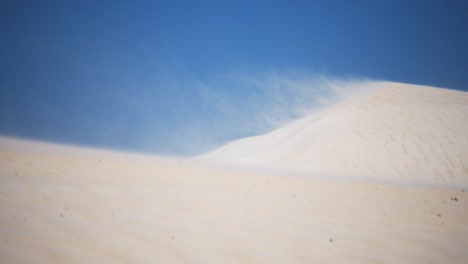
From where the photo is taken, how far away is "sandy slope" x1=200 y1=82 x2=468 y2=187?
21.5 metres

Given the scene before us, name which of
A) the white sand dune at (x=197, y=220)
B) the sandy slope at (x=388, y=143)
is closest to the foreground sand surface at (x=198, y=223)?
the white sand dune at (x=197, y=220)

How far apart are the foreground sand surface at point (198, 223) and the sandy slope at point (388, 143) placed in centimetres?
1340

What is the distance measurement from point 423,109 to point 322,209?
2986cm

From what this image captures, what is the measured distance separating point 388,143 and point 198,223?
24.8 meters

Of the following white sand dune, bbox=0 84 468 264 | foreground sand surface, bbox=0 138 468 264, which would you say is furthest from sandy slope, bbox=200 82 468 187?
foreground sand surface, bbox=0 138 468 264

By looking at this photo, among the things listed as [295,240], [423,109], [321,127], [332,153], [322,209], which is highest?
[423,109]

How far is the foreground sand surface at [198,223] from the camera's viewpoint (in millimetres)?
3338

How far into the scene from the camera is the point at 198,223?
14.6 feet

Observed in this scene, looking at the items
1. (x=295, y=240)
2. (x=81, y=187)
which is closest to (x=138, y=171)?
(x=81, y=187)

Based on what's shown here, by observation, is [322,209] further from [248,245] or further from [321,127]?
[321,127]

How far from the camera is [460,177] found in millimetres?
19969

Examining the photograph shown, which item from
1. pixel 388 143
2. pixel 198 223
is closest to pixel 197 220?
pixel 198 223

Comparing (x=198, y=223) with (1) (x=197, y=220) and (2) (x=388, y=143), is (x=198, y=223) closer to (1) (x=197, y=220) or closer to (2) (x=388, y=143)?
(1) (x=197, y=220)

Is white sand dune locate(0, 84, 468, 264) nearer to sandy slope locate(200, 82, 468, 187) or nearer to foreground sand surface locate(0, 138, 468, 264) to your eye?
foreground sand surface locate(0, 138, 468, 264)
